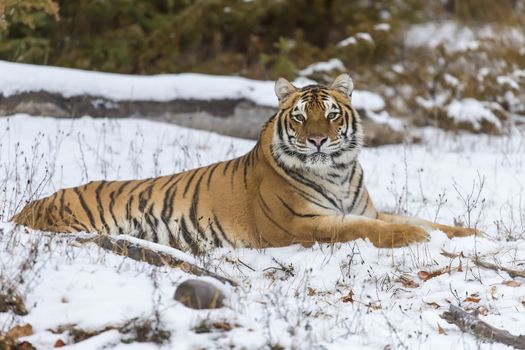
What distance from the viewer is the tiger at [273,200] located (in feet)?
21.1

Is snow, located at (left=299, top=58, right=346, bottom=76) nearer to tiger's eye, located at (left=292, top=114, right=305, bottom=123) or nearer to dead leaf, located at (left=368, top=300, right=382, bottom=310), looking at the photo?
tiger's eye, located at (left=292, top=114, right=305, bottom=123)

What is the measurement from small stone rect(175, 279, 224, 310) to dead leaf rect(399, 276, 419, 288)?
4.92 feet

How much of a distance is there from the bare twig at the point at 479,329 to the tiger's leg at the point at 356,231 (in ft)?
4.66

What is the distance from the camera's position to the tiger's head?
650 cm

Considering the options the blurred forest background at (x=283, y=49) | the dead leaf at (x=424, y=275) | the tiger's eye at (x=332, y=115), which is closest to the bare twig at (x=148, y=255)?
the dead leaf at (x=424, y=275)

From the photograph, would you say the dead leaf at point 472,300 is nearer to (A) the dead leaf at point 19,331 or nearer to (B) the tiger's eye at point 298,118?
(B) the tiger's eye at point 298,118

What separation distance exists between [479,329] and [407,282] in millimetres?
1061

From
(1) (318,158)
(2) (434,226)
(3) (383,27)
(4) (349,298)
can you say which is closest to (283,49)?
(3) (383,27)

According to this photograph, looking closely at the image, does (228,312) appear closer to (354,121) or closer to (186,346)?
(186,346)

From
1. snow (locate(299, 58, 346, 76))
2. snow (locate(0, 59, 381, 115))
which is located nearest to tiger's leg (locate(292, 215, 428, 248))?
snow (locate(0, 59, 381, 115))

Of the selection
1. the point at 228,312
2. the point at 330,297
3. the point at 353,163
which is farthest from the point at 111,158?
the point at 228,312

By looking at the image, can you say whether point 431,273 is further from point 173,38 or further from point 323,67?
point 173,38

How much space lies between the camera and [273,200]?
6629 mm

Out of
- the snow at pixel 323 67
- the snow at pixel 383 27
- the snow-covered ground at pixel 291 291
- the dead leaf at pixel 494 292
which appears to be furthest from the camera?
the snow at pixel 383 27
